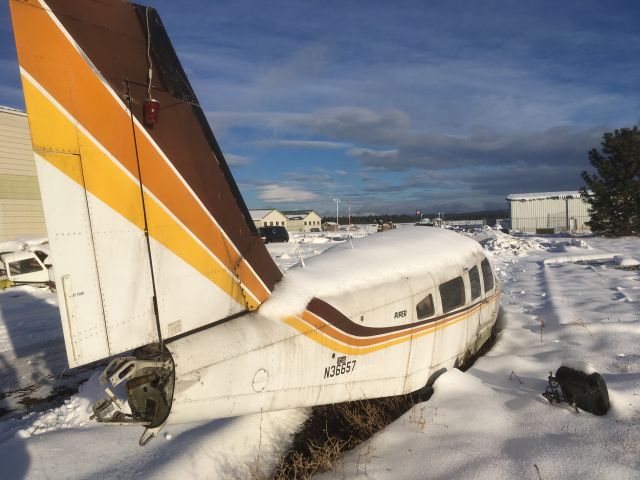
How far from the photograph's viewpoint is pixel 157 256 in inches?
124

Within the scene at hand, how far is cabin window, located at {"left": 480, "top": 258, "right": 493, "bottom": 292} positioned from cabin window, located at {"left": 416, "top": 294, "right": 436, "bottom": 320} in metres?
2.01

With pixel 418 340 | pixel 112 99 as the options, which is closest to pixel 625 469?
pixel 418 340

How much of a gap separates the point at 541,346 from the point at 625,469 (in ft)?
12.9

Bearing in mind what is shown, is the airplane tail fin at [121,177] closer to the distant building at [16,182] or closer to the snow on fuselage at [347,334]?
the snow on fuselage at [347,334]

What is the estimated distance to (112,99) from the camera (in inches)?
112

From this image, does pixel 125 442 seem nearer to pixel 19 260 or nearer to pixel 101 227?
pixel 101 227

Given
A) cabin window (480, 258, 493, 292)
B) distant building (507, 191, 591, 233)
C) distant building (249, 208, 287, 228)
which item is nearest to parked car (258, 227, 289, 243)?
distant building (507, 191, 591, 233)

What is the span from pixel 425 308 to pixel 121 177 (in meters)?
4.16

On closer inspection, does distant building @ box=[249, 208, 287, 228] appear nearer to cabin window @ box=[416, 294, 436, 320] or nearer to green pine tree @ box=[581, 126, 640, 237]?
green pine tree @ box=[581, 126, 640, 237]

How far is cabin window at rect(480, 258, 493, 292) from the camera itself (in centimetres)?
720

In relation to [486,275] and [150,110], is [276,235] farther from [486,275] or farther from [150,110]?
[150,110]

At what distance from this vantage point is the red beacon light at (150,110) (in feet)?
9.93

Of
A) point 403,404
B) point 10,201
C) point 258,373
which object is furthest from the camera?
point 10,201

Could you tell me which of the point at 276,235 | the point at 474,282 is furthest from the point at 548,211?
the point at 474,282
